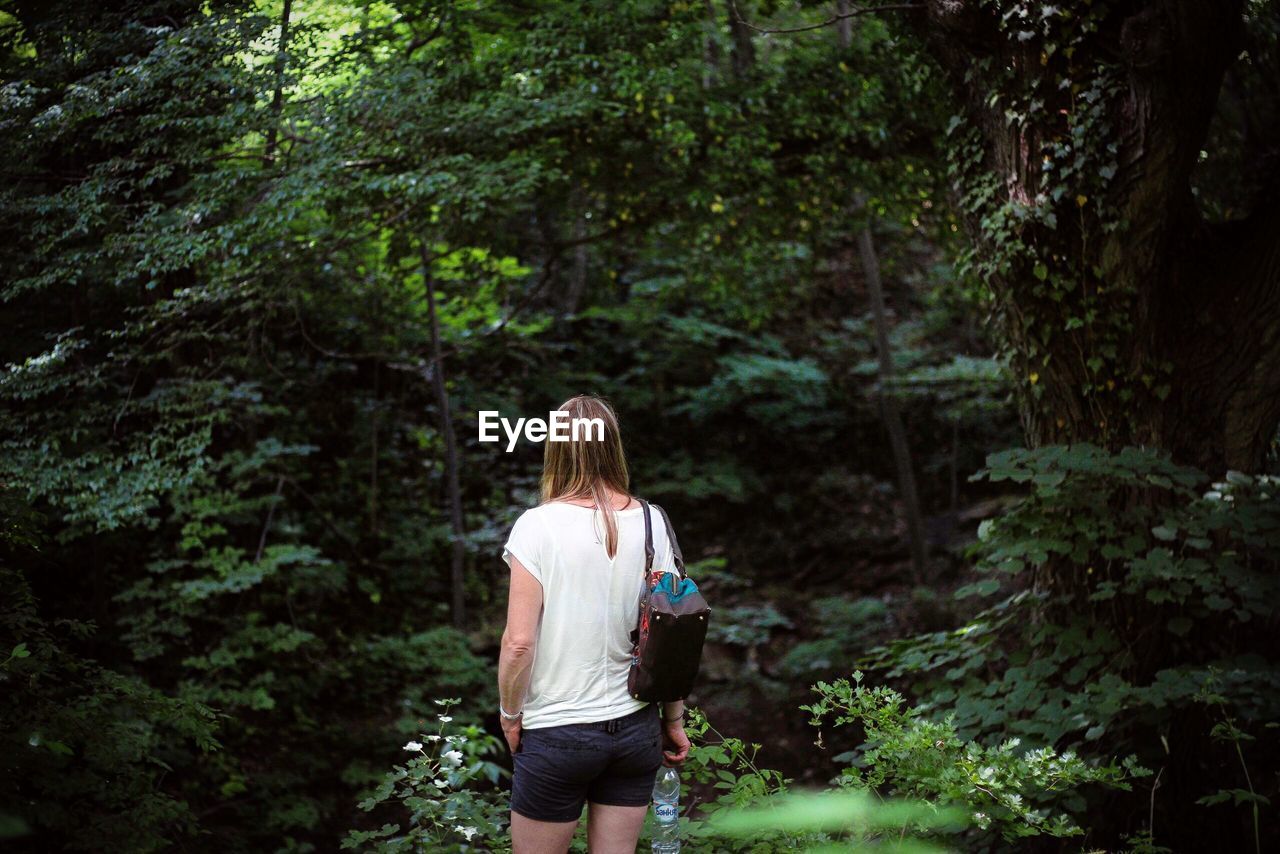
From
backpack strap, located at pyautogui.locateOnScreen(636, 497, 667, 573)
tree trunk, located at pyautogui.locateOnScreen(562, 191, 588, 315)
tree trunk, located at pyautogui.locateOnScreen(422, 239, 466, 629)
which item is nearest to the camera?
backpack strap, located at pyautogui.locateOnScreen(636, 497, 667, 573)

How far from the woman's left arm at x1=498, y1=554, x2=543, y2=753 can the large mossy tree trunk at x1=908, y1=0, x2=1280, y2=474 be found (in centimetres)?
302

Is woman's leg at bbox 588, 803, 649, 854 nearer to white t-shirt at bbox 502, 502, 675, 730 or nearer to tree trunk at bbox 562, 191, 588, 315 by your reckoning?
white t-shirt at bbox 502, 502, 675, 730

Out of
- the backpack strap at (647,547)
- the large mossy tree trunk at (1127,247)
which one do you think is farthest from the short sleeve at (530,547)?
the large mossy tree trunk at (1127,247)

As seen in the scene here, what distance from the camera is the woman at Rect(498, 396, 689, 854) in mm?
2443

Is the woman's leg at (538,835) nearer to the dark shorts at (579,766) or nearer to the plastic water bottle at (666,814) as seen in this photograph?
the dark shorts at (579,766)

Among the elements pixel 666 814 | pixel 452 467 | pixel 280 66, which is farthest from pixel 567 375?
pixel 666 814

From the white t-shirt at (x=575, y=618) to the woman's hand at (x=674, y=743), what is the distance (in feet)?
0.81

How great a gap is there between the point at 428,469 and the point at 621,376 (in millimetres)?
3445

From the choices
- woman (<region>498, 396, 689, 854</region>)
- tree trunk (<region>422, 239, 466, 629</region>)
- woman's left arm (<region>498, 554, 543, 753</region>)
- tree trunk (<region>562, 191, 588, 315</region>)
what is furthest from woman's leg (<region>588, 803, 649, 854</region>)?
tree trunk (<region>562, 191, 588, 315</region>)

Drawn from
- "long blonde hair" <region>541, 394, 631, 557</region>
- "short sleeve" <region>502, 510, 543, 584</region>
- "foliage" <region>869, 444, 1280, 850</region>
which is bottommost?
"foliage" <region>869, 444, 1280, 850</region>

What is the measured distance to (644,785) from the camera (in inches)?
101

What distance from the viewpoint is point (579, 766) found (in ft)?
7.99

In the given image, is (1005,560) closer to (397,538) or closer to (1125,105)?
(1125,105)

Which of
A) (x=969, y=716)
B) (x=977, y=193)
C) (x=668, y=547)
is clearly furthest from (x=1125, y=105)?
(x=668, y=547)
